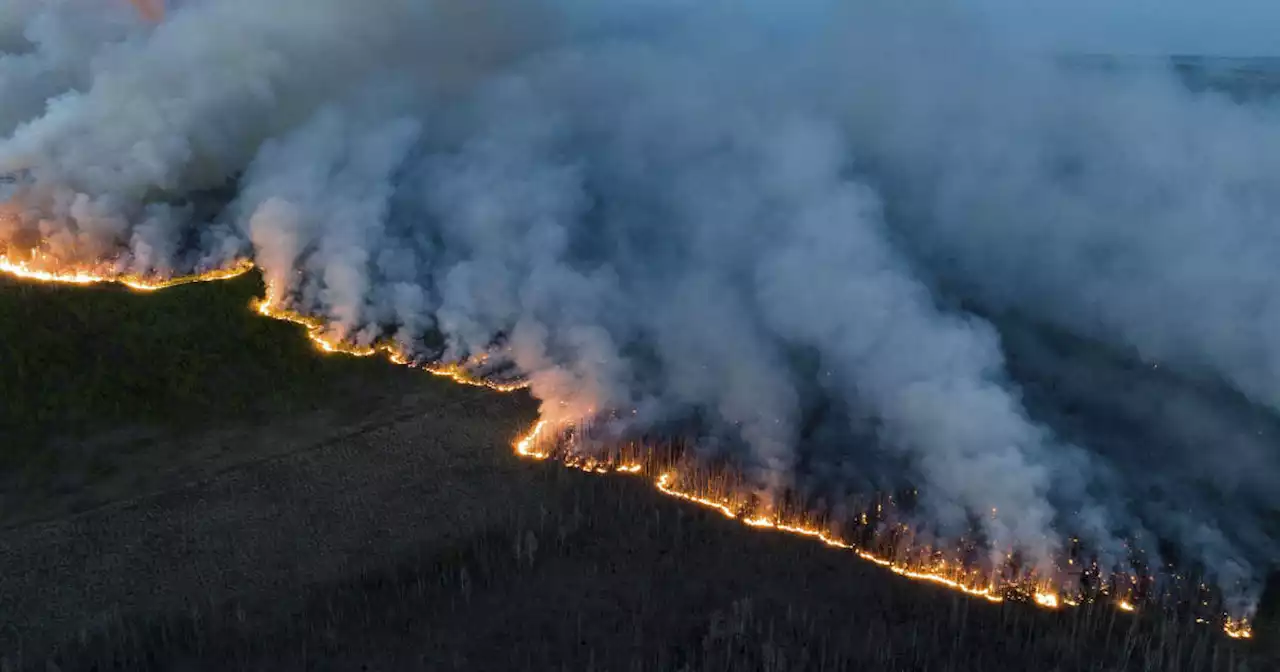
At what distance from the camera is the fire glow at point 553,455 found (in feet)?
45.3

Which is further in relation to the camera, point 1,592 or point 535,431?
point 535,431

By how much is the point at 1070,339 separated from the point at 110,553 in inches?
754

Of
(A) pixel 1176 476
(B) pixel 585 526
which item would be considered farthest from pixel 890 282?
(B) pixel 585 526

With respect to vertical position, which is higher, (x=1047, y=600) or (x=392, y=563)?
(x=1047, y=600)

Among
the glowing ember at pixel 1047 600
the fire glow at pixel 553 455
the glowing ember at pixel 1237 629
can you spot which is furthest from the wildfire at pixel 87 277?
the glowing ember at pixel 1237 629

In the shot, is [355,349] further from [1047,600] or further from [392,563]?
[1047,600]

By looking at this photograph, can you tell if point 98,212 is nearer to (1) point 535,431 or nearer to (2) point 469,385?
(2) point 469,385

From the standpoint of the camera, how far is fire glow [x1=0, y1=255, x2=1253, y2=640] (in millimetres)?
13797

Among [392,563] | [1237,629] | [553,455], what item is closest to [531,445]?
[553,455]

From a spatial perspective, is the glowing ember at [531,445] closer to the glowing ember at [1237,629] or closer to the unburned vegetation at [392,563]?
the unburned vegetation at [392,563]

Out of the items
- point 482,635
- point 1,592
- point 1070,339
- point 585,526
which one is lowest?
point 1,592

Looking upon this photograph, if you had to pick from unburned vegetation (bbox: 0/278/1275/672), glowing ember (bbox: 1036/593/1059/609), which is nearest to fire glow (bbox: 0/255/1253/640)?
glowing ember (bbox: 1036/593/1059/609)

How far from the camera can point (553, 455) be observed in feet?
54.8

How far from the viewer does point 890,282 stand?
17.5 metres
